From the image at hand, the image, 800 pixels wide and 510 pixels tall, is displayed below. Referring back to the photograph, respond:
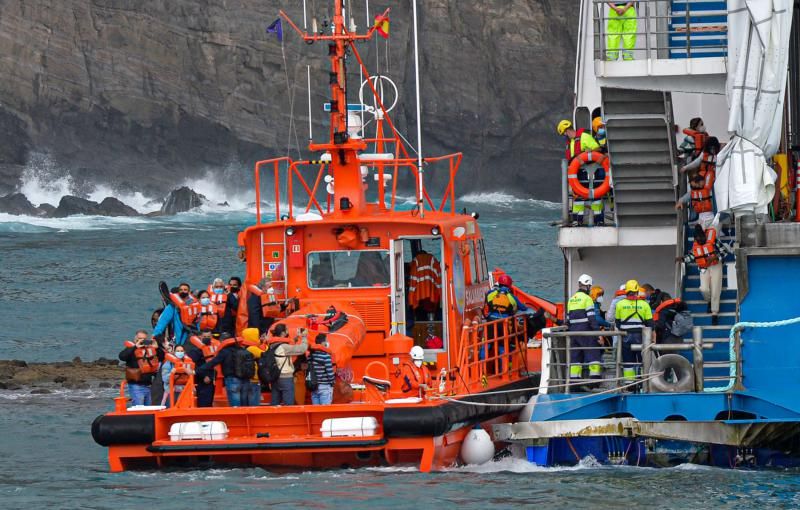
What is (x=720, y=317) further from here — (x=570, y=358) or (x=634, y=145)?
(x=634, y=145)

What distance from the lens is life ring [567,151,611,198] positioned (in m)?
21.6

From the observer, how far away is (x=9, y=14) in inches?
3211

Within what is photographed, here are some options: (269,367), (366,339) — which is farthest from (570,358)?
(269,367)

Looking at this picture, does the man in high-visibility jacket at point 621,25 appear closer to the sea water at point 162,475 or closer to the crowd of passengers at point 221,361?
the crowd of passengers at point 221,361

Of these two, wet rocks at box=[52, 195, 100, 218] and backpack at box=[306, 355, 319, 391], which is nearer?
backpack at box=[306, 355, 319, 391]

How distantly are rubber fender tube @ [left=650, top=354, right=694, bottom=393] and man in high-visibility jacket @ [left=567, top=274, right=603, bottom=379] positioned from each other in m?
0.82

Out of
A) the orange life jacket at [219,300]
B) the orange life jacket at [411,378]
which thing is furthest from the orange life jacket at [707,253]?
the orange life jacket at [219,300]

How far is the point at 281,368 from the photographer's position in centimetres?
1755

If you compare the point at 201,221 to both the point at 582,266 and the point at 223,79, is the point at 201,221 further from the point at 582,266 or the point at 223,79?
the point at 582,266

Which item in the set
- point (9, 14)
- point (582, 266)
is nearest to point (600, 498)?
point (582, 266)

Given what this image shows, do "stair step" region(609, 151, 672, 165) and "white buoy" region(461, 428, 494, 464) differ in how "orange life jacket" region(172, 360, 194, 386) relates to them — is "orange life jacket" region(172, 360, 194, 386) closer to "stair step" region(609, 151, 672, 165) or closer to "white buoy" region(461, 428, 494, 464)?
"white buoy" region(461, 428, 494, 464)

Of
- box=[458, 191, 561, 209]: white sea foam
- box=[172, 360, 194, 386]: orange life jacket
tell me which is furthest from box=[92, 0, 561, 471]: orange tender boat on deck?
box=[458, 191, 561, 209]: white sea foam

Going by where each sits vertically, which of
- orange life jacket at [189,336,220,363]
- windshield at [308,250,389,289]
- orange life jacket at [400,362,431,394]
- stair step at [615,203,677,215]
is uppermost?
stair step at [615,203,677,215]

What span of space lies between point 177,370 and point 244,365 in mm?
712
